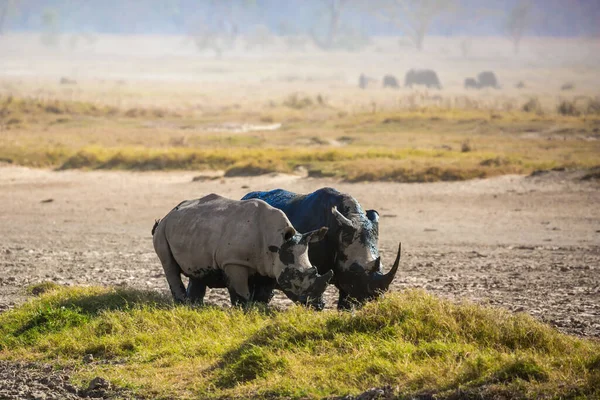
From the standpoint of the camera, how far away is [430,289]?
42.3 ft

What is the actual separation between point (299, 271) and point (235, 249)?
79 centimetres

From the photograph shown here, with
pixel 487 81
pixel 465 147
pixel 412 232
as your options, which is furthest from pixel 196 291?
pixel 487 81

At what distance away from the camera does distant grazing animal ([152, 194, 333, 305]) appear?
10445mm

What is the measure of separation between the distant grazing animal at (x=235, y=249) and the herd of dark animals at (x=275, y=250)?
0.03ft

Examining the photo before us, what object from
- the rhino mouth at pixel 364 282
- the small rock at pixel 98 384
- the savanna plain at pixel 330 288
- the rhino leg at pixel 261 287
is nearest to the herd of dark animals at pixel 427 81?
the savanna plain at pixel 330 288

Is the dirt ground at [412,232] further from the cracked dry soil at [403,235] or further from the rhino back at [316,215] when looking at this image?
the rhino back at [316,215]

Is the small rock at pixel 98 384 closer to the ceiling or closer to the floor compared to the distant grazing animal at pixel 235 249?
closer to the floor

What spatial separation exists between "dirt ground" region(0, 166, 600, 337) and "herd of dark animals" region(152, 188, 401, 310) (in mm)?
979

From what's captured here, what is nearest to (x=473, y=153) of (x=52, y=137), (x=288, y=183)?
(x=288, y=183)

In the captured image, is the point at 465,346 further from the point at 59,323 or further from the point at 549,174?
the point at 549,174

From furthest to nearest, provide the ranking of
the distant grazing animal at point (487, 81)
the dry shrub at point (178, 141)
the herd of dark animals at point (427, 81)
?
the distant grazing animal at point (487, 81) → the herd of dark animals at point (427, 81) → the dry shrub at point (178, 141)

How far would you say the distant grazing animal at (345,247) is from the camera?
34.9 ft

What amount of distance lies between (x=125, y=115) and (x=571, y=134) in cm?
2084

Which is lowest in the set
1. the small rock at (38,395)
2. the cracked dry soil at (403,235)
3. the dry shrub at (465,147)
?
the cracked dry soil at (403,235)
